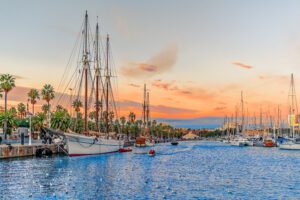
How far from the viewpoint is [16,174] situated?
50.4m

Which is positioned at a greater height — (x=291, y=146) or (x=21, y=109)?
(x=21, y=109)

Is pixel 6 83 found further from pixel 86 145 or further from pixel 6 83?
pixel 86 145

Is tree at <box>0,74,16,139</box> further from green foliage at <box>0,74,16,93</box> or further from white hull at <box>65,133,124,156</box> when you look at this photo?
white hull at <box>65,133,124,156</box>

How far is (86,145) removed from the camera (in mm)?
87250

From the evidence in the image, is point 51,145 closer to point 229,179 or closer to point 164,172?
point 164,172

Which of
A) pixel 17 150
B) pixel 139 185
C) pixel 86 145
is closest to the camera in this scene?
pixel 139 185

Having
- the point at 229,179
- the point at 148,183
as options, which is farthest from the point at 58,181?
the point at 229,179

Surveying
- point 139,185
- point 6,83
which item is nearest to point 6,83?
point 6,83

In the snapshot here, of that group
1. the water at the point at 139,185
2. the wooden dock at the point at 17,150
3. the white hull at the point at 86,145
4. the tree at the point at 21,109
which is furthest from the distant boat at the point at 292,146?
the tree at the point at 21,109

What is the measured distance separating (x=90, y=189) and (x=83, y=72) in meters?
56.5

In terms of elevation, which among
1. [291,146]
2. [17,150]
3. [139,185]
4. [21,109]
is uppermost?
[21,109]

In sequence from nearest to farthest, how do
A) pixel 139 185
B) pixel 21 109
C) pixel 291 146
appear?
pixel 139 185, pixel 291 146, pixel 21 109

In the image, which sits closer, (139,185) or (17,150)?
(139,185)

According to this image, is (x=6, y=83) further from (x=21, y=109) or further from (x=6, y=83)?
(x=21, y=109)
